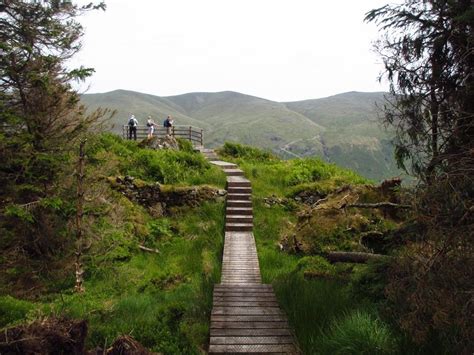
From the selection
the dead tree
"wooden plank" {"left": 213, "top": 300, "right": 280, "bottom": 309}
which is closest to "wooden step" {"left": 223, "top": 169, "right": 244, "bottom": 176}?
the dead tree

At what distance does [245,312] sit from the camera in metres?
7.31

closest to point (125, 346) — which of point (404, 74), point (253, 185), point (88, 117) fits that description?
point (404, 74)

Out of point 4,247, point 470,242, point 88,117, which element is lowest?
point 4,247

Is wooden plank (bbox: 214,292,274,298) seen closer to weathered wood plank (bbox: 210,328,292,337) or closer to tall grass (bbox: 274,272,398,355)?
tall grass (bbox: 274,272,398,355)

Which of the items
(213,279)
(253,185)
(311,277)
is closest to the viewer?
(311,277)

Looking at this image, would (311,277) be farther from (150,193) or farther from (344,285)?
(150,193)

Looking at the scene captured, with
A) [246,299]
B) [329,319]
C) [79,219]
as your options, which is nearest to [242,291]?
[246,299]

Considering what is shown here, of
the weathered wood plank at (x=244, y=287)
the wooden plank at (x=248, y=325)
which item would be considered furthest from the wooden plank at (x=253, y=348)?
the weathered wood plank at (x=244, y=287)

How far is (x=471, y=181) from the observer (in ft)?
13.0

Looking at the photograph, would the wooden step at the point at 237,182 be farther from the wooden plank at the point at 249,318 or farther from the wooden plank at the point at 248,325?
the wooden plank at the point at 248,325

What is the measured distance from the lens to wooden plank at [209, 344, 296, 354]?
595cm

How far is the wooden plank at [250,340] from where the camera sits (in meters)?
6.23

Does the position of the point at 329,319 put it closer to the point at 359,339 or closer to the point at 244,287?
the point at 359,339

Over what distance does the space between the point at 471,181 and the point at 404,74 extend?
7.98ft
